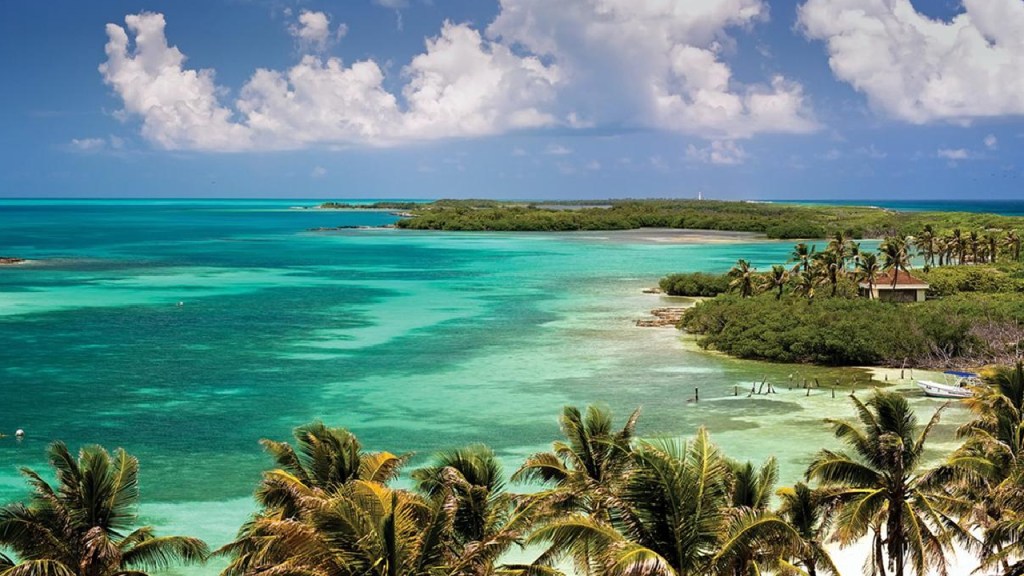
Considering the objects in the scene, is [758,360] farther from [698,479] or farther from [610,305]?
[698,479]

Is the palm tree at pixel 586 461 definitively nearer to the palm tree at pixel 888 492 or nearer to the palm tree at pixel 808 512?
the palm tree at pixel 808 512

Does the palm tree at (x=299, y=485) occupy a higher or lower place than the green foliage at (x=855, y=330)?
higher

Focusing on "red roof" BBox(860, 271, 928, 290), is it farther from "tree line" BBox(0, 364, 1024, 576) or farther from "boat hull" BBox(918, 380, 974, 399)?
"tree line" BBox(0, 364, 1024, 576)

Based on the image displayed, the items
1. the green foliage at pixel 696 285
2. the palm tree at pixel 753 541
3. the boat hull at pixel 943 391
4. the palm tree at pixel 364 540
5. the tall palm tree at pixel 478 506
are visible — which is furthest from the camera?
the green foliage at pixel 696 285

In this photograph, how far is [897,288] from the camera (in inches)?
2616

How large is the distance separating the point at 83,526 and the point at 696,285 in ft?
223

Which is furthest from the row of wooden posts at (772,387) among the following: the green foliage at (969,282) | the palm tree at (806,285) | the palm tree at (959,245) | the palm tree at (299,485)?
the palm tree at (959,245)

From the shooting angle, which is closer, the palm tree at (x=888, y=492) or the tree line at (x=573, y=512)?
the tree line at (x=573, y=512)

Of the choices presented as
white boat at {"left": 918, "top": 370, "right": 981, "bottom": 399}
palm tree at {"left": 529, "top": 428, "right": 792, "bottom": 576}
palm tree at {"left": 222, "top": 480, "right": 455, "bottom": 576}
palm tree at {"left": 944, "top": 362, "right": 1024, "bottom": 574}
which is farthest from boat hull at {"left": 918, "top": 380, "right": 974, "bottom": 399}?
palm tree at {"left": 222, "top": 480, "right": 455, "bottom": 576}

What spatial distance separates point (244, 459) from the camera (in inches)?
1442

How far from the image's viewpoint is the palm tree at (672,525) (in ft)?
48.8

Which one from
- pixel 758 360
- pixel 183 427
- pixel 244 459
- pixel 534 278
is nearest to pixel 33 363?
pixel 183 427

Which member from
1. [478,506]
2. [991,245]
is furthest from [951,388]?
[991,245]

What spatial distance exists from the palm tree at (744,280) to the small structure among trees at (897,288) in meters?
7.23
